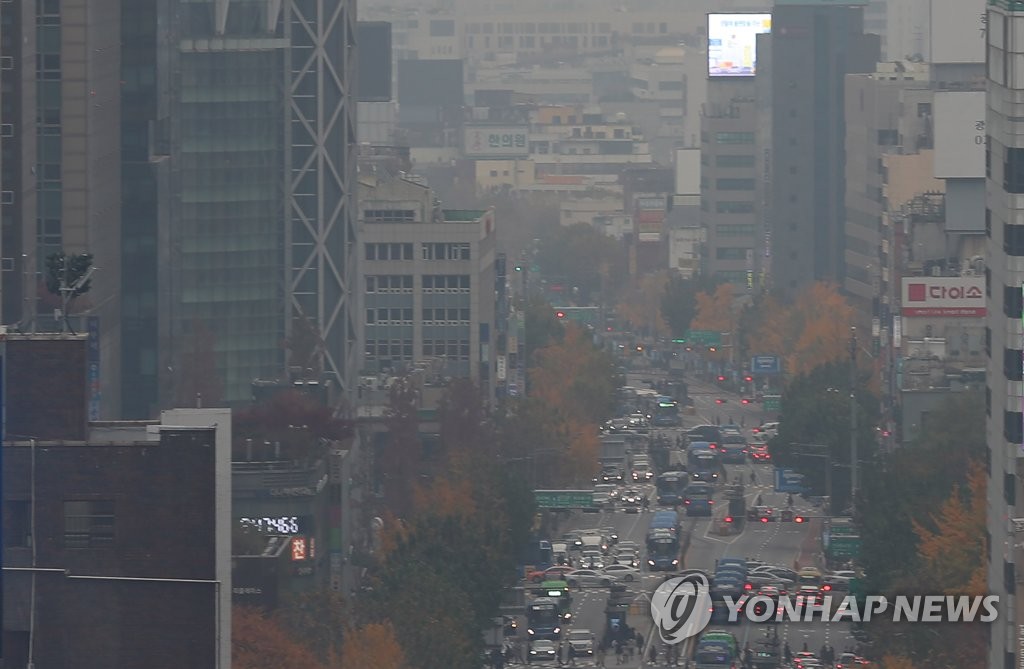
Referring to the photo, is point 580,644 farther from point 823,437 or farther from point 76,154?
point 823,437

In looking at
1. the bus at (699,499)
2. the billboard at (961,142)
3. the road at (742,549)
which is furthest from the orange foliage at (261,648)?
the billboard at (961,142)

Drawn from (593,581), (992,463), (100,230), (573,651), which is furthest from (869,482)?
(992,463)

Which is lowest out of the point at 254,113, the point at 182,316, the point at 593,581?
the point at 593,581

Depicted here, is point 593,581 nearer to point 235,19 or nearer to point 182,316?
point 182,316

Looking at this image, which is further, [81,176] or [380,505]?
[380,505]

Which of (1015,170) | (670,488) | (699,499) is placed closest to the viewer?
(1015,170)

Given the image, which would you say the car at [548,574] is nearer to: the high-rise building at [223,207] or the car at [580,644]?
the car at [580,644]

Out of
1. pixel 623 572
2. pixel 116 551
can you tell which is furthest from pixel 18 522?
pixel 623 572
